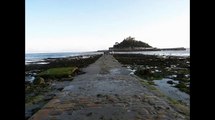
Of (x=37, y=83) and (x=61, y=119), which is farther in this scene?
(x=37, y=83)

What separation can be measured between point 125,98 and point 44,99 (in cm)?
433

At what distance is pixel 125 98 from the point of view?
1139cm

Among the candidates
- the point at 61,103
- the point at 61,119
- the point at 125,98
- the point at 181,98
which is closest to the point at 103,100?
the point at 125,98

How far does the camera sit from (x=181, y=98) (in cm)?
1317
